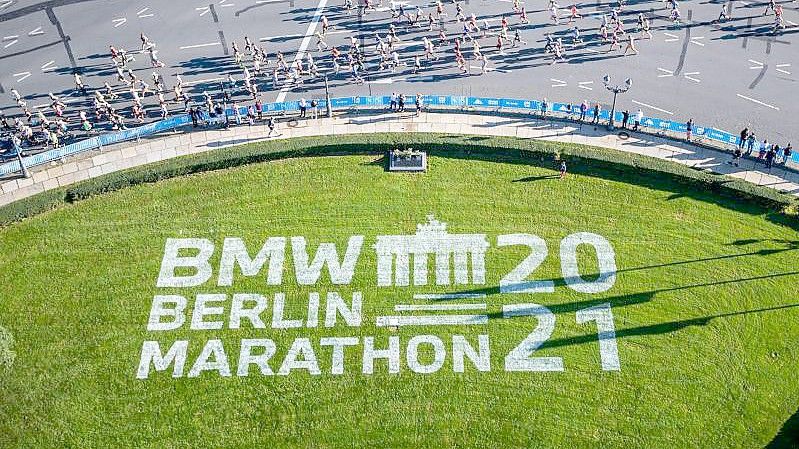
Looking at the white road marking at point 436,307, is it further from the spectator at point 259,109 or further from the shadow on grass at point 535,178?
the spectator at point 259,109

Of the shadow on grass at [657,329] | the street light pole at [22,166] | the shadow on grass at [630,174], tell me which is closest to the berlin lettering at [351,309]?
the shadow on grass at [657,329]

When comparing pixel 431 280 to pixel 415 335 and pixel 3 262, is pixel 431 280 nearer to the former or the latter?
pixel 415 335

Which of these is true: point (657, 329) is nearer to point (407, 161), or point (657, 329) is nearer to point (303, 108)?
point (407, 161)

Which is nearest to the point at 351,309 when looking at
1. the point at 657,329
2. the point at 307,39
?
the point at 657,329

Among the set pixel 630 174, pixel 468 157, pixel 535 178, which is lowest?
pixel 630 174

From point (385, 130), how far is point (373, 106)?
11.1 ft

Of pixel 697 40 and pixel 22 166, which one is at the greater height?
pixel 22 166

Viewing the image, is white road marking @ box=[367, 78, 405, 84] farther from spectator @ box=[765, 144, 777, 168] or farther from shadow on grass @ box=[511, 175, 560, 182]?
spectator @ box=[765, 144, 777, 168]

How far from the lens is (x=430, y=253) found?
53562mm

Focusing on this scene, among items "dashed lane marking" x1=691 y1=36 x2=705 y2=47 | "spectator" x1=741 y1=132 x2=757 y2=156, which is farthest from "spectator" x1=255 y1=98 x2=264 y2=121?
"dashed lane marking" x1=691 y1=36 x2=705 y2=47

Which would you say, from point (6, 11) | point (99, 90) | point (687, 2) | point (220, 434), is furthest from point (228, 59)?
point (687, 2)

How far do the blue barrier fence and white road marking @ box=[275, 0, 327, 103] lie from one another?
2.38m

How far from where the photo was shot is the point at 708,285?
167ft

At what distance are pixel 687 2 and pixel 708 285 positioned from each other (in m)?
36.0
